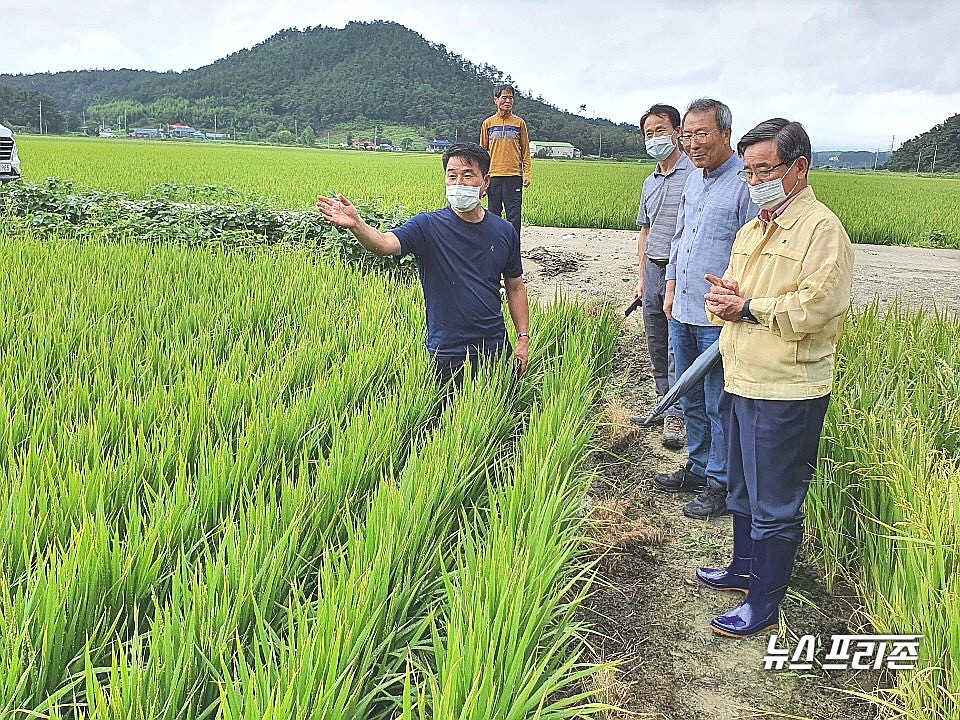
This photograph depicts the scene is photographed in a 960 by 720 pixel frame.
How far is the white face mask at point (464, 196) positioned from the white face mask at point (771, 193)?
1133 mm

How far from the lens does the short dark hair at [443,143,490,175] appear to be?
3.18 meters

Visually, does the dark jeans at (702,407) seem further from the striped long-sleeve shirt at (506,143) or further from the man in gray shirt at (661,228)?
the striped long-sleeve shirt at (506,143)

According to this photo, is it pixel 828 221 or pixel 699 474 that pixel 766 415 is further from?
pixel 699 474

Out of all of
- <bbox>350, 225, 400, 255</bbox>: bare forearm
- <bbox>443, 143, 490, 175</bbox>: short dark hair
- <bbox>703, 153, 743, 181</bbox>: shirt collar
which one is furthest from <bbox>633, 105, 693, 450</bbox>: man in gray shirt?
<bbox>350, 225, 400, 255</bbox>: bare forearm

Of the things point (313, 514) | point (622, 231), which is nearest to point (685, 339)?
point (313, 514)

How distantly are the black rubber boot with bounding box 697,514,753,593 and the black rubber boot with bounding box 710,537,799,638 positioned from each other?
0.62 ft

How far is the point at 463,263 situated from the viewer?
3.30 m

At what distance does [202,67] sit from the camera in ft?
312

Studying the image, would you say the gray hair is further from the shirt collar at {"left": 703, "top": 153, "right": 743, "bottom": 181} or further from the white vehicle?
the white vehicle

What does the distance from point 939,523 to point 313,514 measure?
175 centimetres

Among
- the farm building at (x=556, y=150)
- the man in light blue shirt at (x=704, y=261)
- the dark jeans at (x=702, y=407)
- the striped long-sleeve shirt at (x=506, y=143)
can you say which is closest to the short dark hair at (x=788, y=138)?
the man in light blue shirt at (x=704, y=261)

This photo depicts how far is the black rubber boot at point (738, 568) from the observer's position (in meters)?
2.73

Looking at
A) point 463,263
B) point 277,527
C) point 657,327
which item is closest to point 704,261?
point 463,263

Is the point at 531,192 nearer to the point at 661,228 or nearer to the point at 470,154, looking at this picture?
the point at 661,228
